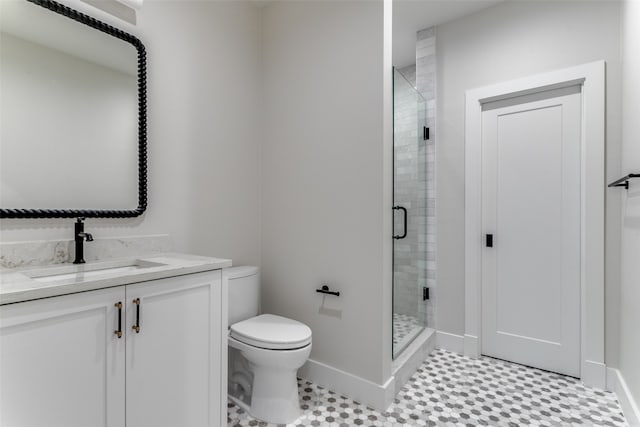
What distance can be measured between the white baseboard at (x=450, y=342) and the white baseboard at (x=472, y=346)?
0.03 m

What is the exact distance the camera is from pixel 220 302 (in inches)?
57.8

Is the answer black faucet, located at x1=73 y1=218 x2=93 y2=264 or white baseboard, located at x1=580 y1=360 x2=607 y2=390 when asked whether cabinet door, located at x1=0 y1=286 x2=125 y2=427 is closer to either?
black faucet, located at x1=73 y1=218 x2=93 y2=264

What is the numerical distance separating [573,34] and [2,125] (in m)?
3.26

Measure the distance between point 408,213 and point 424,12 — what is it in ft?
5.41

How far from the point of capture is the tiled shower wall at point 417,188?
2.15 metres

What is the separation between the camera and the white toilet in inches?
64.0

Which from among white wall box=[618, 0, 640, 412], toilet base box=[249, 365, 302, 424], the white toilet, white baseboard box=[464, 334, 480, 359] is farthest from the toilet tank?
white wall box=[618, 0, 640, 412]

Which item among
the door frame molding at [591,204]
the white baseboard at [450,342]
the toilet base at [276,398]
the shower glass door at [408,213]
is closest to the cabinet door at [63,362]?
the toilet base at [276,398]

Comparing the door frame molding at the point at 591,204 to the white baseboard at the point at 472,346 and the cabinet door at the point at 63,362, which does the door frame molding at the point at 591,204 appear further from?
the cabinet door at the point at 63,362

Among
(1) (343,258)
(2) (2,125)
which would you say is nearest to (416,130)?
(1) (343,258)

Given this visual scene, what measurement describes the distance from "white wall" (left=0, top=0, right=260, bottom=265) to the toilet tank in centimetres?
22

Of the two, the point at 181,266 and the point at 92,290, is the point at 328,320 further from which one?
the point at 92,290

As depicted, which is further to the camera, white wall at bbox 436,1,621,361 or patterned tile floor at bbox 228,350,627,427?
white wall at bbox 436,1,621,361

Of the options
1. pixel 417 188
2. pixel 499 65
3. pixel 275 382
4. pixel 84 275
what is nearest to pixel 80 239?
pixel 84 275
